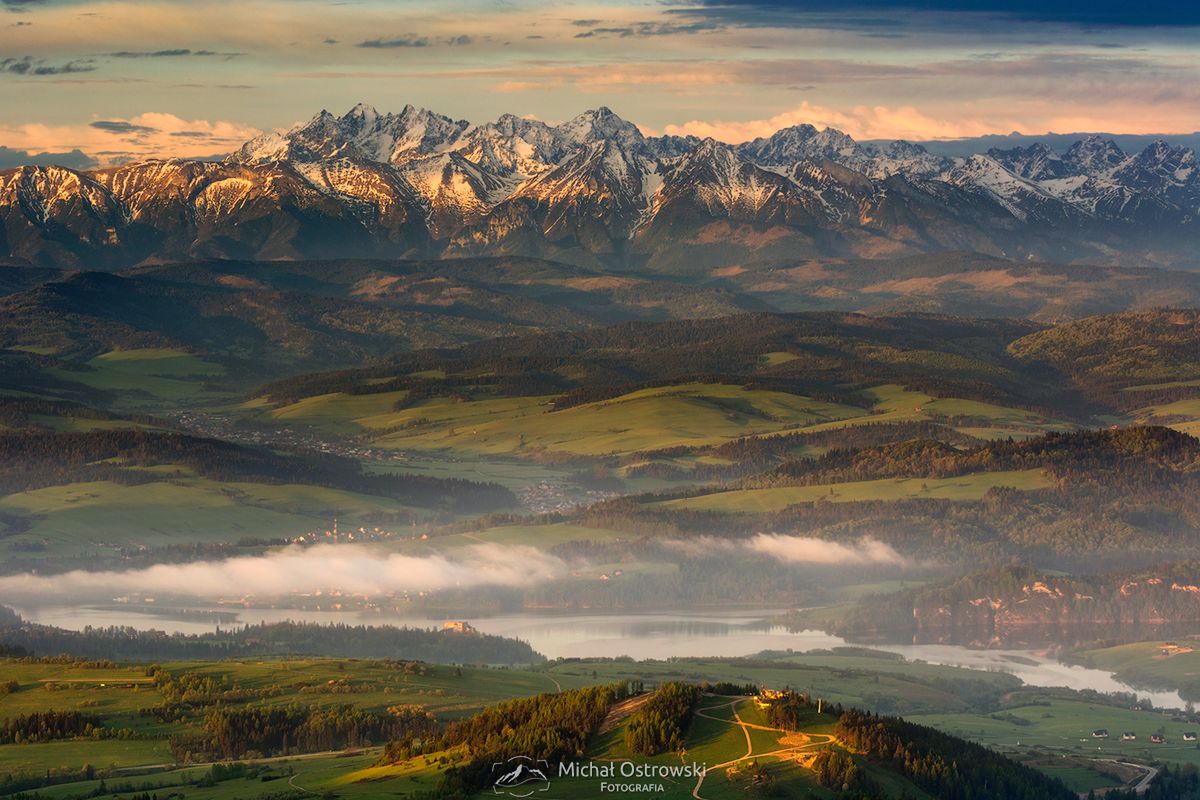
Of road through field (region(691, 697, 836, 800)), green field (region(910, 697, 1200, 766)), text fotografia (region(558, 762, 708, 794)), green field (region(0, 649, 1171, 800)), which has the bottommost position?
green field (region(910, 697, 1200, 766))

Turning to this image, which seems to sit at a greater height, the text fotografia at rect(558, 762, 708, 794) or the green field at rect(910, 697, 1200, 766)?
the text fotografia at rect(558, 762, 708, 794)

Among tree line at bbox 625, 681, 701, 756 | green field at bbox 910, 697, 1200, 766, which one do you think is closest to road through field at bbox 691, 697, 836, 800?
tree line at bbox 625, 681, 701, 756

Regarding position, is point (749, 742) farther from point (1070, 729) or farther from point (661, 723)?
point (1070, 729)

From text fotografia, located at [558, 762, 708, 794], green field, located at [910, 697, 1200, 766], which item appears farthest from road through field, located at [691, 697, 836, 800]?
green field, located at [910, 697, 1200, 766]

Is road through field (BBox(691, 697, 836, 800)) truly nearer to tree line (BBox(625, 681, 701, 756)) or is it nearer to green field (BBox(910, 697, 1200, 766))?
tree line (BBox(625, 681, 701, 756))

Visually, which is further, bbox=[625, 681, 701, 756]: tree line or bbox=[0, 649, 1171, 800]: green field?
bbox=[0, 649, 1171, 800]: green field

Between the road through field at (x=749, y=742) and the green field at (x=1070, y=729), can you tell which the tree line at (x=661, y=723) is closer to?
the road through field at (x=749, y=742)

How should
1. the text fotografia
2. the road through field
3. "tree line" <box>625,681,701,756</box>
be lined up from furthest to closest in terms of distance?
"tree line" <box>625,681,701,756</box> → the road through field → the text fotografia

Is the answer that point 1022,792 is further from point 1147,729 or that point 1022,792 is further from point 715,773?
point 1147,729

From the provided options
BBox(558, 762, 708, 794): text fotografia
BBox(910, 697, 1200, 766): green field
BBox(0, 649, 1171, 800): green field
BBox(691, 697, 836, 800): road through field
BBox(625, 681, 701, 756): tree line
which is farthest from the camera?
BBox(910, 697, 1200, 766): green field
